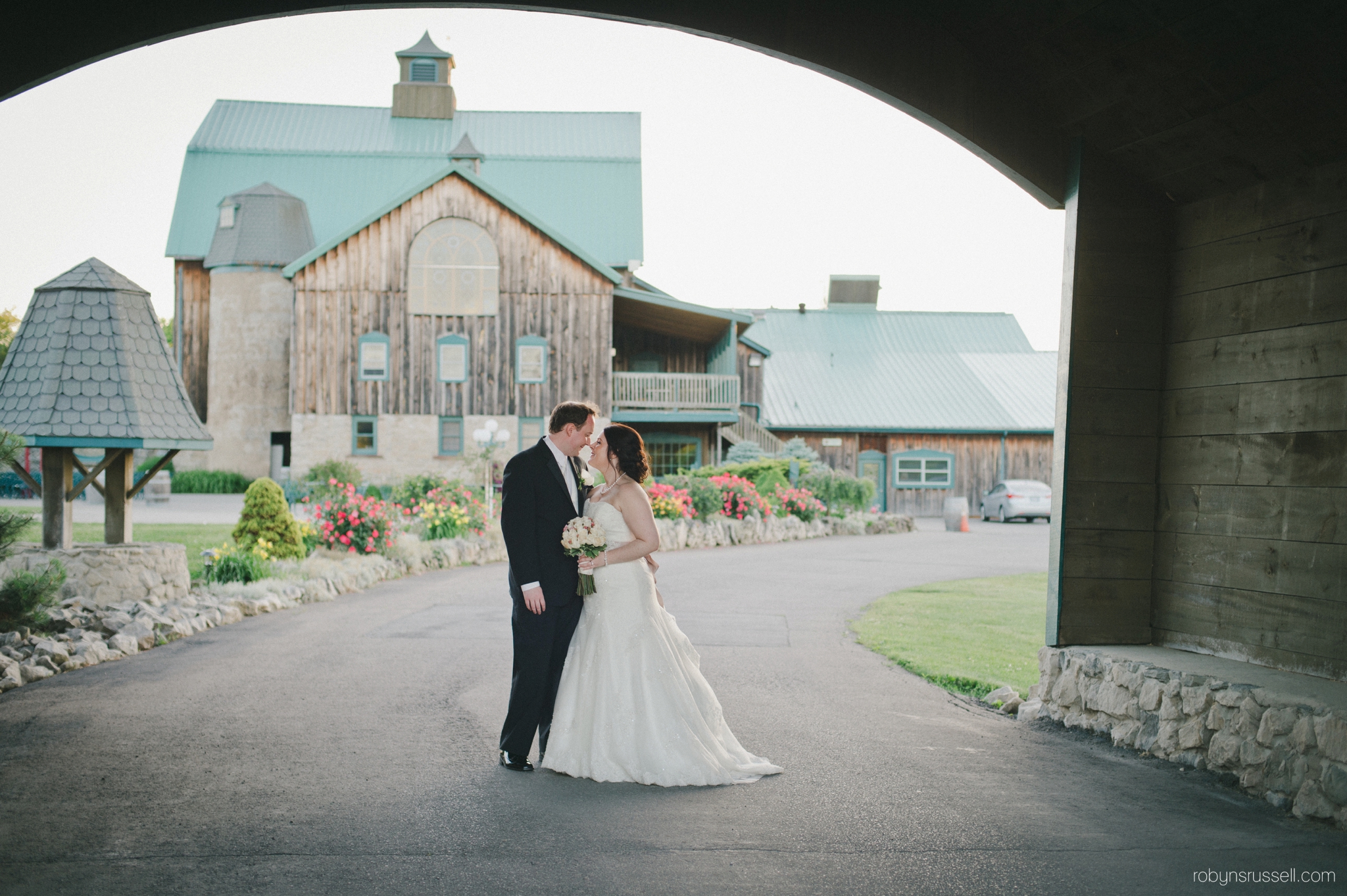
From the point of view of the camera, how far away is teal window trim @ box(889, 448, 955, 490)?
3419cm

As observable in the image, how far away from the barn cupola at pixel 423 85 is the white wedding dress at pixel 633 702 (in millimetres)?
34786

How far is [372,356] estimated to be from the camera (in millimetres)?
27828

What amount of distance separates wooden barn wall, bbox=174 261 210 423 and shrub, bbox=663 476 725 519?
1858 cm

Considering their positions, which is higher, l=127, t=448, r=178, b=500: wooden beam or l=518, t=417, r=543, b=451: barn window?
l=518, t=417, r=543, b=451: barn window

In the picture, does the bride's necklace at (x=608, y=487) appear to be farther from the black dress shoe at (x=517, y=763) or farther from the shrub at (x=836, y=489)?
the shrub at (x=836, y=489)

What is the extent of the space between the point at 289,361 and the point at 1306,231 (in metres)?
29.5

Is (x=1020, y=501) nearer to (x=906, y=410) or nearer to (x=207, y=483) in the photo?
(x=906, y=410)

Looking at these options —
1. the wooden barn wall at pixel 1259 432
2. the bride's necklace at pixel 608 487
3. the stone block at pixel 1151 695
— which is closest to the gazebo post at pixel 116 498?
the bride's necklace at pixel 608 487

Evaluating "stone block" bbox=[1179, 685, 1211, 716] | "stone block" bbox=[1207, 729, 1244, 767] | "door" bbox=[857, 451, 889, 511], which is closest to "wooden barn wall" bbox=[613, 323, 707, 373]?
"door" bbox=[857, 451, 889, 511]

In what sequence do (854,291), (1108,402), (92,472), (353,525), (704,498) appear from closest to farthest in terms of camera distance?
(1108,402) < (92,472) < (353,525) < (704,498) < (854,291)

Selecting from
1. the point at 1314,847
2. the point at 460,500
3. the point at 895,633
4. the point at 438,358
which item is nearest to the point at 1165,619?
the point at 1314,847

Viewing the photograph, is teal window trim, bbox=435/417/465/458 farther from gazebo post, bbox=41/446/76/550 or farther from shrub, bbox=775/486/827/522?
gazebo post, bbox=41/446/76/550

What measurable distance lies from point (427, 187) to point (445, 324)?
3755 millimetres

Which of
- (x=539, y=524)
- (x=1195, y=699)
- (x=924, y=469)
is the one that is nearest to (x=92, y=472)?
(x=539, y=524)
